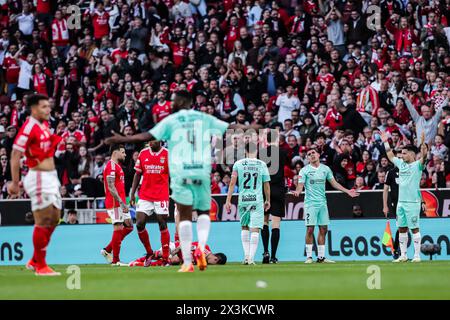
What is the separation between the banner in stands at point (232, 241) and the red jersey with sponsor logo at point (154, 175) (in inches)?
166

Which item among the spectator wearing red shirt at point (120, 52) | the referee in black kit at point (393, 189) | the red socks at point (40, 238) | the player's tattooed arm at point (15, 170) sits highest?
the spectator wearing red shirt at point (120, 52)

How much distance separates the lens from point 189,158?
1335 cm

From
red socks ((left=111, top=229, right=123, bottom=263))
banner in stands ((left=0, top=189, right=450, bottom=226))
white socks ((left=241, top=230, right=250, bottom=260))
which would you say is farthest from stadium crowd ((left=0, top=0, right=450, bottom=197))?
white socks ((left=241, top=230, right=250, bottom=260))

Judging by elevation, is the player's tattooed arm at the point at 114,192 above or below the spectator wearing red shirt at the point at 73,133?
below

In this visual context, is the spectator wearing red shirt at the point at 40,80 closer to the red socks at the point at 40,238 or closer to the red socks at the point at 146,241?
the red socks at the point at 146,241

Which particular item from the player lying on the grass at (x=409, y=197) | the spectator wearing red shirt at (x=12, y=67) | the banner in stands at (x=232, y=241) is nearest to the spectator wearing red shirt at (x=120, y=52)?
the spectator wearing red shirt at (x=12, y=67)

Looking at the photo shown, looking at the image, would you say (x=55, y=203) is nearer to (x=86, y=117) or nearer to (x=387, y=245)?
(x=387, y=245)

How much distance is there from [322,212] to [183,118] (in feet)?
25.1

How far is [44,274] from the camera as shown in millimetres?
13641

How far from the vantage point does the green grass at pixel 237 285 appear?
10867 mm

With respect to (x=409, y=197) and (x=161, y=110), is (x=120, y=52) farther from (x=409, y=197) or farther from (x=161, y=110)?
(x=409, y=197)

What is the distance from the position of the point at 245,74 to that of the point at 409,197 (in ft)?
33.4

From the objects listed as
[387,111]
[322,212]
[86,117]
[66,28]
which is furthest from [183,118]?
[66,28]

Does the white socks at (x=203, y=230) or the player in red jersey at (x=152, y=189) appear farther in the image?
the player in red jersey at (x=152, y=189)
